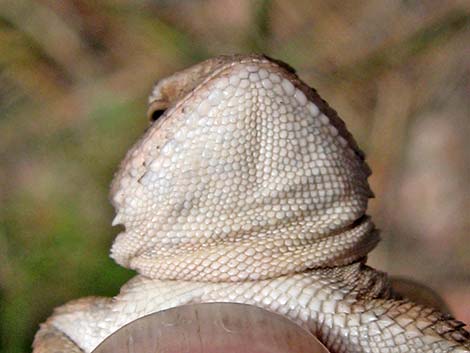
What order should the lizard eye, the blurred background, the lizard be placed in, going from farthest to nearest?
1. the blurred background
2. the lizard eye
3. the lizard

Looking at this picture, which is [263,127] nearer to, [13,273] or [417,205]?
[13,273]

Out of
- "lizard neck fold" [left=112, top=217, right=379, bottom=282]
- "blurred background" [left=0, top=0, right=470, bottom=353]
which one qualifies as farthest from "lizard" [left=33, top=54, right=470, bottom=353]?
"blurred background" [left=0, top=0, right=470, bottom=353]

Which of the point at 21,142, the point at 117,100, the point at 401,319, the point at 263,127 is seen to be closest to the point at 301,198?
the point at 263,127

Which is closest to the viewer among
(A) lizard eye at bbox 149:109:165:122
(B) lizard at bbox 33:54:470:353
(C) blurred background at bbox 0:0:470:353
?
(B) lizard at bbox 33:54:470:353

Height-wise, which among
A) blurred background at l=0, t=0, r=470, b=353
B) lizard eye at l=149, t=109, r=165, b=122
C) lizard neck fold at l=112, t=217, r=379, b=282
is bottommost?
lizard neck fold at l=112, t=217, r=379, b=282

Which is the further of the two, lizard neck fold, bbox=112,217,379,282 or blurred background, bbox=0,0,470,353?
blurred background, bbox=0,0,470,353

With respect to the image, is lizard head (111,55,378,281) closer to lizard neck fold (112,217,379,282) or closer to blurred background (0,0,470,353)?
lizard neck fold (112,217,379,282)

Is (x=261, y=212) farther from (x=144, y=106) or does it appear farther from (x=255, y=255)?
(x=144, y=106)

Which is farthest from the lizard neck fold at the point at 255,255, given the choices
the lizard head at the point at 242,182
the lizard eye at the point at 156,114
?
the lizard eye at the point at 156,114
